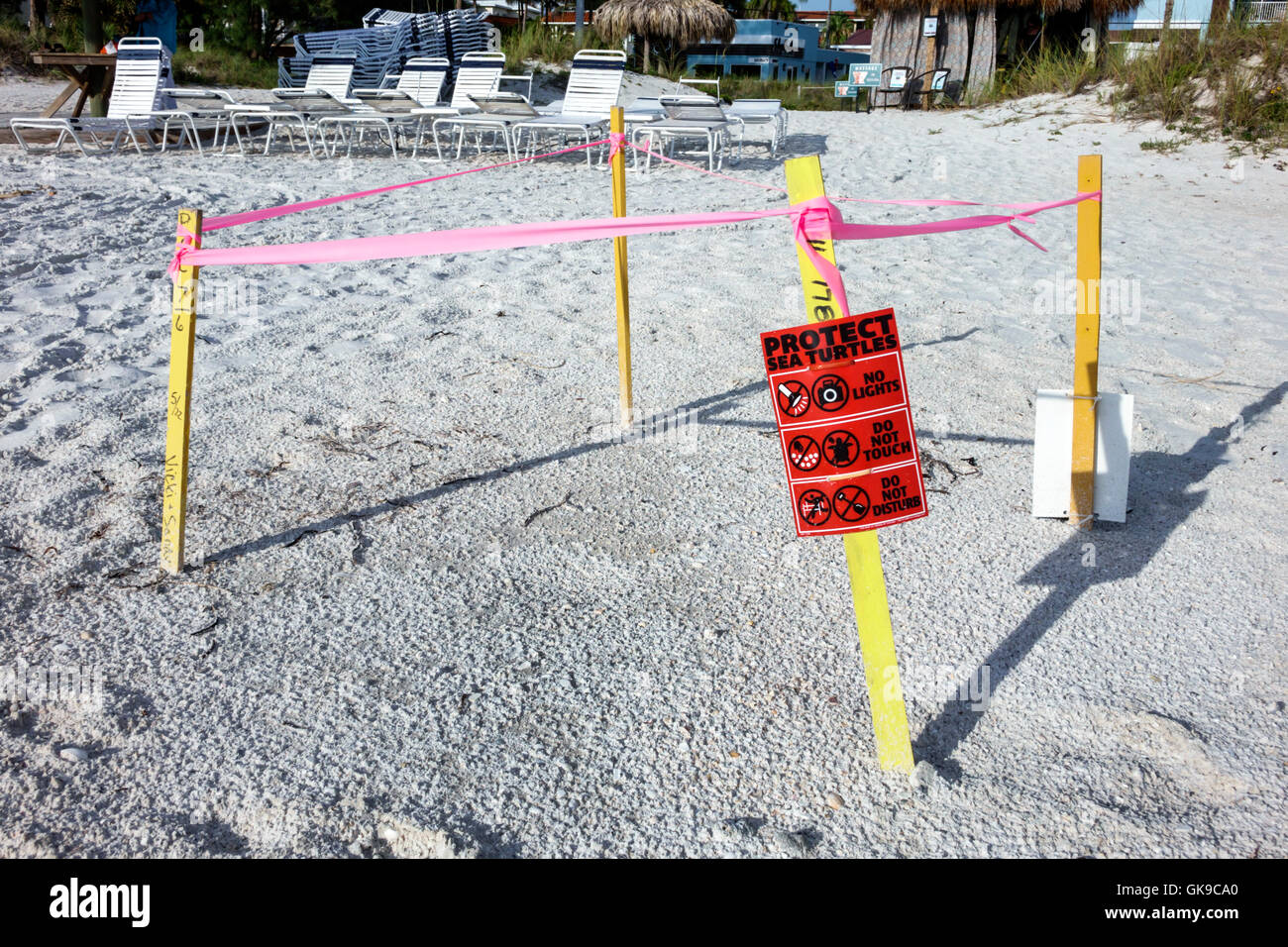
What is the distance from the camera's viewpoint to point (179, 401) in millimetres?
2672

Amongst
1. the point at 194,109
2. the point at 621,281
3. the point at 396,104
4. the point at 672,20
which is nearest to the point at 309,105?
the point at 396,104

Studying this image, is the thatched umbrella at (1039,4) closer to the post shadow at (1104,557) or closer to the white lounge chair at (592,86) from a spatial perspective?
the white lounge chair at (592,86)

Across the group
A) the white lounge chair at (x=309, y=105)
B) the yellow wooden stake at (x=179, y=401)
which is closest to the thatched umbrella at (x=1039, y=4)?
the white lounge chair at (x=309, y=105)

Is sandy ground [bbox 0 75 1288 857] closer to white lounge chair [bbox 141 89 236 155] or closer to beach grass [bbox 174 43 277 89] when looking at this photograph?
white lounge chair [bbox 141 89 236 155]

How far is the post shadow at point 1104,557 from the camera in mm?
2266

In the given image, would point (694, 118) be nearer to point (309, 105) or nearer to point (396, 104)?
point (396, 104)

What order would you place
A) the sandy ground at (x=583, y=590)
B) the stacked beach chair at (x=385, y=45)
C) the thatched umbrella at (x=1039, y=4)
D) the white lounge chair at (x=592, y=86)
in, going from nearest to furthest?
the sandy ground at (x=583, y=590)
the white lounge chair at (x=592, y=86)
the stacked beach chair at (x=385, y=45)
the thatched umbrella at (x=1039, y=4)

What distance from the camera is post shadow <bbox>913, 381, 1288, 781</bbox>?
227 centimetres

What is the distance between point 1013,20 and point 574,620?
21.7 meters

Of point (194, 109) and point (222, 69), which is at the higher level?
point (222, 69)

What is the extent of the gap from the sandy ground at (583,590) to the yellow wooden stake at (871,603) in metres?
0.10

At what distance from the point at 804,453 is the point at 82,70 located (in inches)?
515

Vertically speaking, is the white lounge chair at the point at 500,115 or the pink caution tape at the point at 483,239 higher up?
the white lounge chair at the point at 500,115
